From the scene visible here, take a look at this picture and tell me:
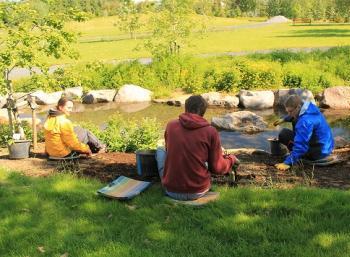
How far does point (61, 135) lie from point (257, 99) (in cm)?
1218

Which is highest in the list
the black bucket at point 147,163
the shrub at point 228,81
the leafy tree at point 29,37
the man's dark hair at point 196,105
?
the leafy tree at point 29,37

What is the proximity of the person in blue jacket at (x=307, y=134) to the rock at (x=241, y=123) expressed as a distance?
6.69 meters

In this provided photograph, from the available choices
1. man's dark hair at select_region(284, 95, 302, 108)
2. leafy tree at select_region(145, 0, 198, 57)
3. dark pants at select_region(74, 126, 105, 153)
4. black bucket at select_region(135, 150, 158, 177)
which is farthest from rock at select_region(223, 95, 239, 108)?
black bucket at select_region(135, 150, 158, 177)

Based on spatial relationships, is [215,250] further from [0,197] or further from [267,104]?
[267,104]

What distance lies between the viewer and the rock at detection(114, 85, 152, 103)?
21.0 m

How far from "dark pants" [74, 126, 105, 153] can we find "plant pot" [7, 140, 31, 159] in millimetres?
951

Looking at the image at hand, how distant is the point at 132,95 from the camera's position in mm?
21000

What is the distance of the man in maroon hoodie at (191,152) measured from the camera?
5.63 m

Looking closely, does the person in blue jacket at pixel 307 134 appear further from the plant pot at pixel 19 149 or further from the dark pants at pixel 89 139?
the plant pot at pixel 19 149

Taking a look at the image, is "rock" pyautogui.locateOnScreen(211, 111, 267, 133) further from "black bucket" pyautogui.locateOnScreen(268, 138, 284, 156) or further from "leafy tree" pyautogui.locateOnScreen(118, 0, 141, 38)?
"leafy tree" pyautogui.locateOnScreen(118, 0, 141, 38)

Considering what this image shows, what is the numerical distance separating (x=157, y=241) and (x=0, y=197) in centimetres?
259

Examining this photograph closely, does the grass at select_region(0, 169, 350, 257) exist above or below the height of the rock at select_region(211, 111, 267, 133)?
above

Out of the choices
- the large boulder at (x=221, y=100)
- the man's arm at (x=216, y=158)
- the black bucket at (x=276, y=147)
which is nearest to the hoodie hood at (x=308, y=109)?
the black bucket at (x=276, y=147)

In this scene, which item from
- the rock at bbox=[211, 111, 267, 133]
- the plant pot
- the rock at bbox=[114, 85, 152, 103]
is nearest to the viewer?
the plant pot
